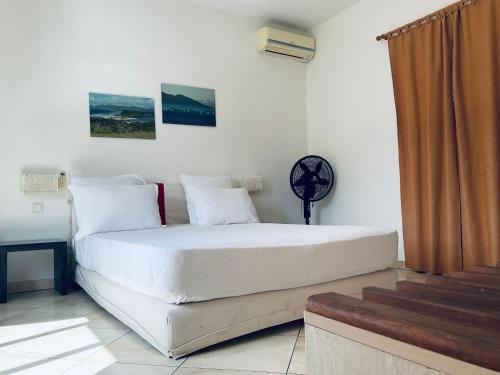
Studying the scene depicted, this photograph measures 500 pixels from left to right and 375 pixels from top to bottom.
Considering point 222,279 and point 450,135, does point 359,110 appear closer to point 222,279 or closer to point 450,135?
point 450,135

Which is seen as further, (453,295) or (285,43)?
(285,43)

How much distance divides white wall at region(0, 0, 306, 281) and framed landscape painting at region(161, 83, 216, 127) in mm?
74

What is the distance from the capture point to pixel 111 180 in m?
3.38

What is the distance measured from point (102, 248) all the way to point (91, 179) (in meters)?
1.07

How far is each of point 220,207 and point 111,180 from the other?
102 cm

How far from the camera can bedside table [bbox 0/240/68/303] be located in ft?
9.29

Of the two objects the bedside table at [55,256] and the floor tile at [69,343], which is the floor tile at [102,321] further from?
the bedside table at [55,256]

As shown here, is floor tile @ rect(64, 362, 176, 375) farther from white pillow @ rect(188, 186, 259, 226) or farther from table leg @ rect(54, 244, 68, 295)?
white pillow @ rect(188, 186, 259, 226)

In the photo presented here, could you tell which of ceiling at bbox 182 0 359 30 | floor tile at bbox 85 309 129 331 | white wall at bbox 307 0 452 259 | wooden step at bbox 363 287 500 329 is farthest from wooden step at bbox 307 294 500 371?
ceiling at bbox 182 0 359 30

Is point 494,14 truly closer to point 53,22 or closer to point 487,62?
point 487,62

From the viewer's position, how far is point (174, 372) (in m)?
1.56

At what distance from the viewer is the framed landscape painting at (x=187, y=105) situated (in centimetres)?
396

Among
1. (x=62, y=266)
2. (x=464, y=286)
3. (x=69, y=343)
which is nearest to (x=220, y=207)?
(x=62, y=266)

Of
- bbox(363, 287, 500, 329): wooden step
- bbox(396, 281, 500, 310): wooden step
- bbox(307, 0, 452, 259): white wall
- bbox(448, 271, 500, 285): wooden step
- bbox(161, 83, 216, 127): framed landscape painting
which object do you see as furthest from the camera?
bbox(161, 83, 216, 127): framed landscape painting
